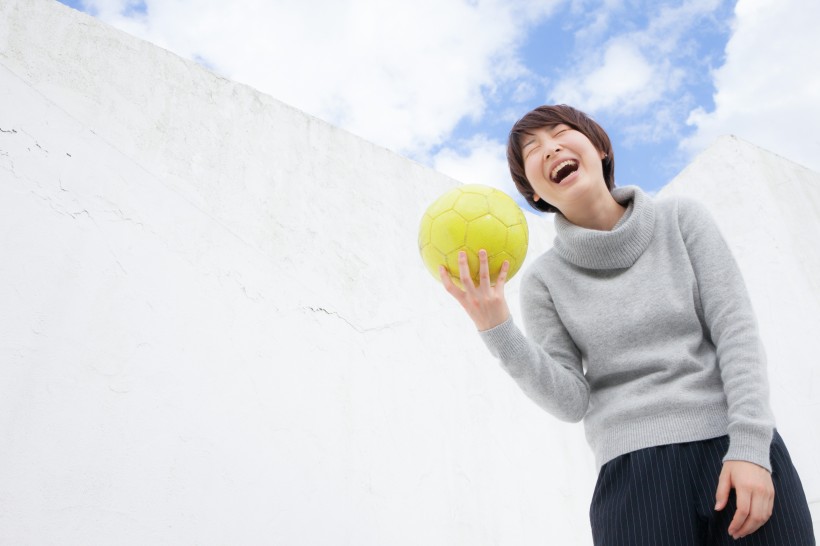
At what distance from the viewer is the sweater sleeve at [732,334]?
87 cm

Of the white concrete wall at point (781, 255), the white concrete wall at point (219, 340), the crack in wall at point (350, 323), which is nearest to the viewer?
the white concrete wall at point (219, 340)

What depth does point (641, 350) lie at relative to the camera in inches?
41.1

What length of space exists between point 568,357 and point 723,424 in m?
0.29

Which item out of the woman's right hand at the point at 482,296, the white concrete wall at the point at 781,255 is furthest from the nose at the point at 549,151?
the white concrete wall at the point at 781,255

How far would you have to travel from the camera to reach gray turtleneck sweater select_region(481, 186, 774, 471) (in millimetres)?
946

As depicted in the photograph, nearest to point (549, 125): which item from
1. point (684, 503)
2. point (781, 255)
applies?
point (684, 503)

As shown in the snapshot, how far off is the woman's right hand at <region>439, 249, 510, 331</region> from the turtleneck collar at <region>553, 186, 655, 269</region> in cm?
16

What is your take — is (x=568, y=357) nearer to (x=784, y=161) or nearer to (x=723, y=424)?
(x=723, y=424)

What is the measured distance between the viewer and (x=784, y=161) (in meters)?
3.65

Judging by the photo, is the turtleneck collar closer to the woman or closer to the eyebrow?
the woman

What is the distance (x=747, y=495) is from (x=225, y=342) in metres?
1.81

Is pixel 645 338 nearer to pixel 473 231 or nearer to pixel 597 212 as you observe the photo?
pixel 597 212

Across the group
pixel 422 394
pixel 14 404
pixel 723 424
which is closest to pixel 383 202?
pixel 422 394

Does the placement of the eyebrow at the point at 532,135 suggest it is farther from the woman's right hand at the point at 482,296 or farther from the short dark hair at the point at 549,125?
the woman's right hand at the point at 482,296
